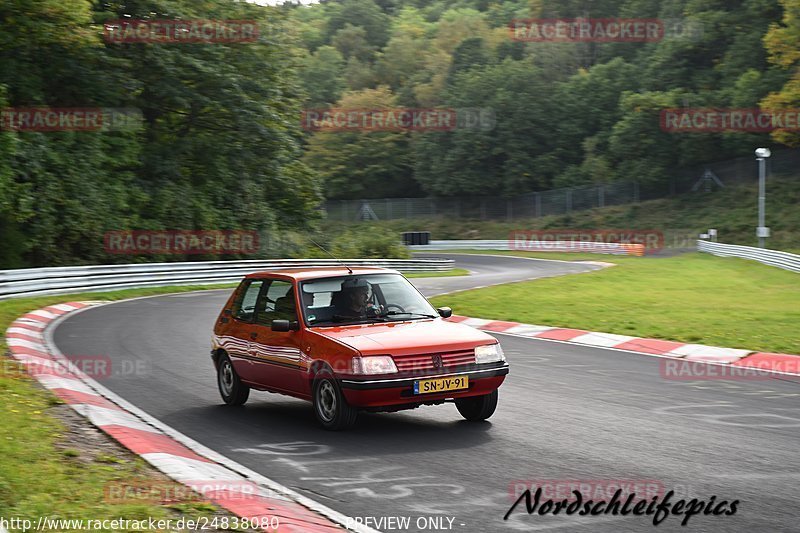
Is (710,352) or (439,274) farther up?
(710,352)

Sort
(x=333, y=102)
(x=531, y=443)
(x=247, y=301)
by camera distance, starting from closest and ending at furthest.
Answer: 1. (x=531, y=443)
2. (x=247, y=301)
3. (x=333, y=102)

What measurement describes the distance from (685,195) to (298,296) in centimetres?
7114

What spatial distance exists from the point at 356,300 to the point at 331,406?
1.36m

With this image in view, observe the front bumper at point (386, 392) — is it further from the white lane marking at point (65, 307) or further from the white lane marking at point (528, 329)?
the white lane marking at point (65, 307)

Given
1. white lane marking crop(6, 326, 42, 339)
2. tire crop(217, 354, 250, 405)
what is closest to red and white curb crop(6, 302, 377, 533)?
tire crop(217, 354, 250, 405)

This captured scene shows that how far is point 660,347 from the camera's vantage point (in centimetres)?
1600

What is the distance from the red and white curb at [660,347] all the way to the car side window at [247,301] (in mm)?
6914

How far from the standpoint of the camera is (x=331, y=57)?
382 ft

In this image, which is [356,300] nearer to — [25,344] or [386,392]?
[386,392]

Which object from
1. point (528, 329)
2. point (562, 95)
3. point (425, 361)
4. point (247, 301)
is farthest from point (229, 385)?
point (562, 95)

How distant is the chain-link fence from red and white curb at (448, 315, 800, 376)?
5911cm

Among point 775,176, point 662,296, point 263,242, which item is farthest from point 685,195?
point 662,296

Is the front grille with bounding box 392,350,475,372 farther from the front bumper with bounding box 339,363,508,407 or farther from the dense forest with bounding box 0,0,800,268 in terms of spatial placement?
the dense forest with bounding box 0,0,800,268

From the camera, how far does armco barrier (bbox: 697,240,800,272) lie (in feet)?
140
